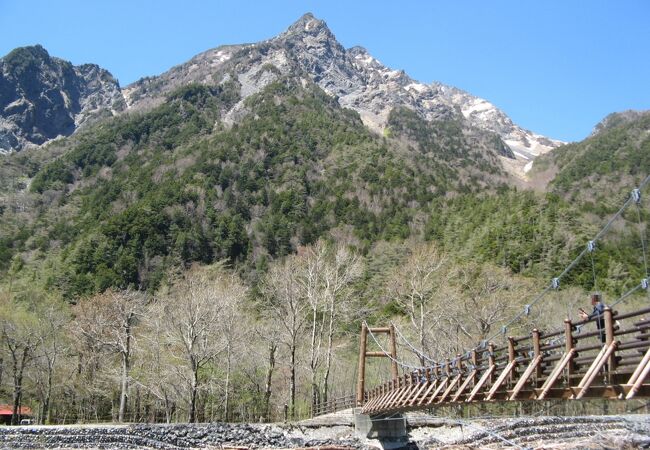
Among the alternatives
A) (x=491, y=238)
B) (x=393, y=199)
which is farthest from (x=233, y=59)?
(x=491, y=238)

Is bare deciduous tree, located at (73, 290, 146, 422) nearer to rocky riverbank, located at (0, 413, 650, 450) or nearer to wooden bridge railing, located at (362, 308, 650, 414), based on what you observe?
rocky riverbank, located at (0, 413, 650, 450)

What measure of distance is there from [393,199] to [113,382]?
145 ft

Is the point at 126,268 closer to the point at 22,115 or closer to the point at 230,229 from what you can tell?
the point at 230,229

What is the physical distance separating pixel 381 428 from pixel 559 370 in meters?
13.8

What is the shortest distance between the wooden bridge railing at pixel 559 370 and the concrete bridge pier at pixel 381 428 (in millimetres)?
7123

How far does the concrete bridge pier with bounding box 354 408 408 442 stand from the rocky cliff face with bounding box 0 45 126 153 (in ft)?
465

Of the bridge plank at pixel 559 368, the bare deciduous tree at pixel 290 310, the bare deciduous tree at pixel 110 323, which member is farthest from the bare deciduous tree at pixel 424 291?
the bridge plank at pixel 559 368

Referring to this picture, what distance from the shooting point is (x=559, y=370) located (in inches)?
249

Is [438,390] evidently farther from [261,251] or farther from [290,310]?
[261,251]

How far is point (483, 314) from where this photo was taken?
24.6 metres

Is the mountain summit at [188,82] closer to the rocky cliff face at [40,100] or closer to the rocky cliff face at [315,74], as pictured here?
the rocky cliff face at [315,74]

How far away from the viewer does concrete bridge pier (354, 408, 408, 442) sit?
19084 mm

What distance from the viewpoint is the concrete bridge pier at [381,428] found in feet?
62.6

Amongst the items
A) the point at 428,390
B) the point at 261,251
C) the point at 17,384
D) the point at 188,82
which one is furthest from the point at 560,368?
the point at 188,82
